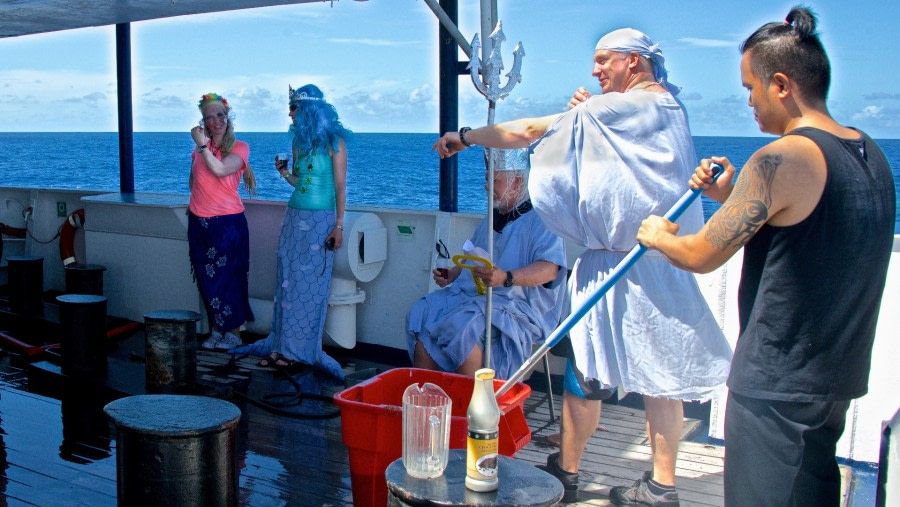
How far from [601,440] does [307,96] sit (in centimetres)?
251

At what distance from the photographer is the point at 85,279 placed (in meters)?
6.01

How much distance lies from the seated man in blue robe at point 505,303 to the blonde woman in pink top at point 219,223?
1919 mm

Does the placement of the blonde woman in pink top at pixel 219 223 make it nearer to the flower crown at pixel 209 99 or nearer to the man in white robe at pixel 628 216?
the flower crown at pixel 209 99

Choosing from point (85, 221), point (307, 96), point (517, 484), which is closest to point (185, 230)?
point (85, 221)

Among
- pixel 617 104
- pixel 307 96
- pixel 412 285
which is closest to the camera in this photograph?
pixel 617 104

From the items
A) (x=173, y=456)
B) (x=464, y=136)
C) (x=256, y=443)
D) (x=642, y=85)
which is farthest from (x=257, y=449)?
(x=642, y=85)

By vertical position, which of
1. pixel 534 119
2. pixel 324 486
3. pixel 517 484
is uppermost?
pixel 534 119

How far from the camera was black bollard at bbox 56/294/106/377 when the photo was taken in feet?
16.3

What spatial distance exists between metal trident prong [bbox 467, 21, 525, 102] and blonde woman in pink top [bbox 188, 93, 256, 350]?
277cm

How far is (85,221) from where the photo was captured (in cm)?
657

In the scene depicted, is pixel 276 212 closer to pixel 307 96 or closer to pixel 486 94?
pixel 307 96

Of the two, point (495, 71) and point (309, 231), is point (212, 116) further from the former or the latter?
point (495, 71)

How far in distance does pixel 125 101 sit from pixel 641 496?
5.45m

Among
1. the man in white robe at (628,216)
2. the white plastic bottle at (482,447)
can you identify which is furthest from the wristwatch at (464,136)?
the white plastic bottle at (482,447)
